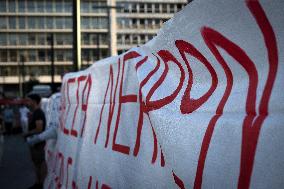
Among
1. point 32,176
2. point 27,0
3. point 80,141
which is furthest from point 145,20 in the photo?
point 80,141

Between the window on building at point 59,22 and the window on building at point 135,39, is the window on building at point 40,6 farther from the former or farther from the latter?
the window on building at point 135,39

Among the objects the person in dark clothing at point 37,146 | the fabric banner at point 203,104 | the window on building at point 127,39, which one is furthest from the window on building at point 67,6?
the fabric banner at point 203,104

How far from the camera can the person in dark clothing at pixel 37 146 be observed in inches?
296

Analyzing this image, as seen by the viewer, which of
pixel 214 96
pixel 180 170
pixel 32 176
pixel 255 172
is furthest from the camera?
pixel 32 176

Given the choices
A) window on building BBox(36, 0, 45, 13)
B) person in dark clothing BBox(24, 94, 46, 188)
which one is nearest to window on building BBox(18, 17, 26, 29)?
window on building BBox(36, 0, 45, 13)

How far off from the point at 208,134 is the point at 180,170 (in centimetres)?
28

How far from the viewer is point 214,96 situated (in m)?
2.02

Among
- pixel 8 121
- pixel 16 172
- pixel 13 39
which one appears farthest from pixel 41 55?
pixel 16 172

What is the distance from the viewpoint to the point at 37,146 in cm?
761

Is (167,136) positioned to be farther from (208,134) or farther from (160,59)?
(160,59)

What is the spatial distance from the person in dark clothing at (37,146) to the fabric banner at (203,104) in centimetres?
405

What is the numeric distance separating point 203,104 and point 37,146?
585 cm

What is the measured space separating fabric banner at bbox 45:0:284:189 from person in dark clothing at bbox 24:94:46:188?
13.3 feet

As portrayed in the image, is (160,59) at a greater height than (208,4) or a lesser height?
lesser
